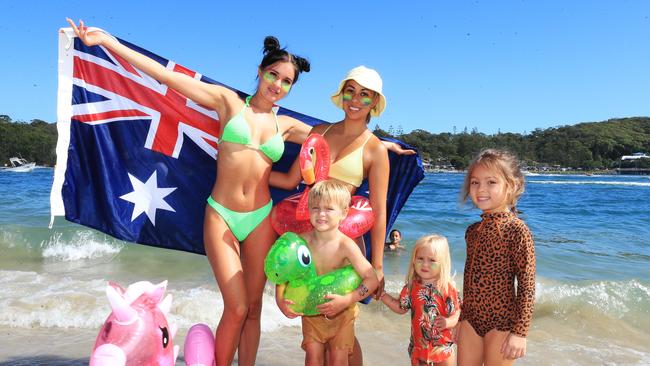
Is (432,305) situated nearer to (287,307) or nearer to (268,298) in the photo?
(287,307)

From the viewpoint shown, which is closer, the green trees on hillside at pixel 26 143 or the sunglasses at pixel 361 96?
the sunglasses at pixel 361 96

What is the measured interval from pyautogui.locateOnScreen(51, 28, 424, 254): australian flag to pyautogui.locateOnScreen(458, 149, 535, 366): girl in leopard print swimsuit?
139cm

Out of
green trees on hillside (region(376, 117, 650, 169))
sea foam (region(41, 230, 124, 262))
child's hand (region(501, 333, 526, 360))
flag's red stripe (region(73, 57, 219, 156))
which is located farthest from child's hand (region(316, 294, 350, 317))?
green trees on hillside (region(376, 117, 650, 169))

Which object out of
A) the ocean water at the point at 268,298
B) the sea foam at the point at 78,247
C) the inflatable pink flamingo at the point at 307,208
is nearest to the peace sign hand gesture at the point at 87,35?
the inflatable pink flamingo at the point at 307,208

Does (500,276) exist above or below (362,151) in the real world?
below

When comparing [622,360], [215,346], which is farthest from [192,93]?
[622,360]

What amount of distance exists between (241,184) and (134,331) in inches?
49.7

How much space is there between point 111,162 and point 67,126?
464mm

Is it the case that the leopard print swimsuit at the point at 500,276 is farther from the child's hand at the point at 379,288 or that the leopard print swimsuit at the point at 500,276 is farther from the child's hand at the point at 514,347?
the child's hand at the point at 379,288

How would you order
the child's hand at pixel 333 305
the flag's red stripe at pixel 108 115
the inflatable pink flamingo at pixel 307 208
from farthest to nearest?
the flag's red stripe at pixel 108 115
the inflatable pink flamingo at pixel 307 208
the child's hand at pixel 333 305

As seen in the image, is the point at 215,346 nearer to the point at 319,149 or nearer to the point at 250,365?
the point at 250,365

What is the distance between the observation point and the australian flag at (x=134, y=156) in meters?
4.60

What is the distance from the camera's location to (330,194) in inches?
133

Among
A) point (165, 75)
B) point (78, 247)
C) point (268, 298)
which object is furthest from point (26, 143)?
point (165, 75)
